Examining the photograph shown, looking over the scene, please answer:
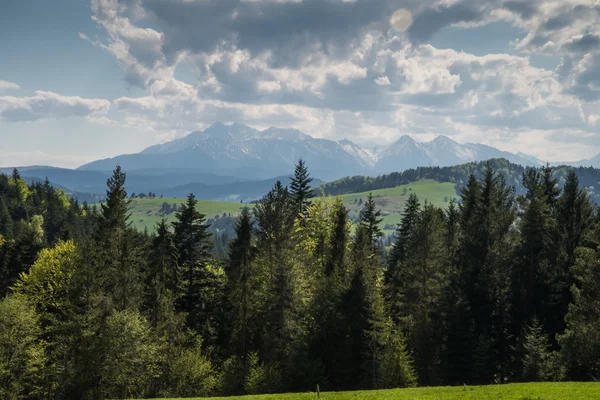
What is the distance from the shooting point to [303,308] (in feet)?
162

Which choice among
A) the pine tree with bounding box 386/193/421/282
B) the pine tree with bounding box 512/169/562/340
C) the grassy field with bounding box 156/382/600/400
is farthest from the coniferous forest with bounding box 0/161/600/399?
the pine tree with bounding box 386/193/421/282

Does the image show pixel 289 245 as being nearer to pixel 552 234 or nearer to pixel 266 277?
pixel 266 277

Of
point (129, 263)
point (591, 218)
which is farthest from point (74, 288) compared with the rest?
point (591, 218)

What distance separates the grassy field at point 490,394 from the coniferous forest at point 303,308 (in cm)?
1165

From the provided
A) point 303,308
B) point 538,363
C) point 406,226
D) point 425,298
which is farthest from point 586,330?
point 406,226

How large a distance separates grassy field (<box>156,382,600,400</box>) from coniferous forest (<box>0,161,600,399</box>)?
459 inches

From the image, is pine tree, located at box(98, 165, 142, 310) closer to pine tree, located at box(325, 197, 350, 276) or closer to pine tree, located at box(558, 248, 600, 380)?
pine tree, located at box(325, 197, 350, 276)

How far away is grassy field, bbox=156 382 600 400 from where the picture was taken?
2530cm

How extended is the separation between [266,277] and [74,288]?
69.1 feet

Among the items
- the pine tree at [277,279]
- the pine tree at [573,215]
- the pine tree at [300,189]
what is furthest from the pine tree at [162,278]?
the pine tree at [573,215]

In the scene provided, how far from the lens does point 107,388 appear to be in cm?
4344

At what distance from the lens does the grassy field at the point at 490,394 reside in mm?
25297

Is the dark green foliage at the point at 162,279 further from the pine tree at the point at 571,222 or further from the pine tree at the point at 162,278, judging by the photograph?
the pine tree at the point at 571,222

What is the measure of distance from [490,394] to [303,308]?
82.2ft
